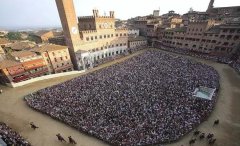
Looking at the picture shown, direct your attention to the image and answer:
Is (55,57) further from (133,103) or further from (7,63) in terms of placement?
(133,103)

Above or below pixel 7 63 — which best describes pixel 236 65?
below

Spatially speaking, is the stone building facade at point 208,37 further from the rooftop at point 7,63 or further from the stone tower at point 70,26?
the rooftop at point 7,63

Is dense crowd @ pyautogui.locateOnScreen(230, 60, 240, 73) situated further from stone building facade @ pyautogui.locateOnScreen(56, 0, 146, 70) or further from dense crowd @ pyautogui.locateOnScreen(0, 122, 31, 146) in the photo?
dense crowd @ pyautogui.locateOnScreen(0, 122, 31, 146)

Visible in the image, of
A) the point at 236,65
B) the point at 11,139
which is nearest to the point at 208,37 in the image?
the point at 236,65

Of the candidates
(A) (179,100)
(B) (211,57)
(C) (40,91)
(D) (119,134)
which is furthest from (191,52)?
(C) (40,91)

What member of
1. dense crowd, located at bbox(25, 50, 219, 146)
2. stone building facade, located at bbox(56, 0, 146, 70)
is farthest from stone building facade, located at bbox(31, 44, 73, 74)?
dense crowd, located at bbox(25, 50, 219, 146)

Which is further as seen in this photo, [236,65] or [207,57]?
[207,57]

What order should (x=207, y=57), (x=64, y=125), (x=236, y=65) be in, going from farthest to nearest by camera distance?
(x=207, y=57) → (x=236, y=65) → (x=64, y=125)

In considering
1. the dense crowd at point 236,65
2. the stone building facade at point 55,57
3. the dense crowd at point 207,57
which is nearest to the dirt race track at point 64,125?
the dense crowd at point 236,65
